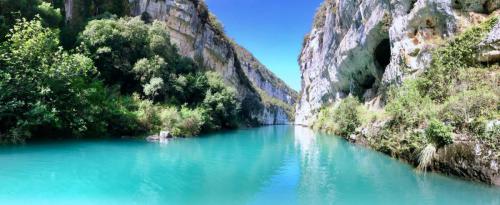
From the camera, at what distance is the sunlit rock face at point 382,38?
68.7 ft

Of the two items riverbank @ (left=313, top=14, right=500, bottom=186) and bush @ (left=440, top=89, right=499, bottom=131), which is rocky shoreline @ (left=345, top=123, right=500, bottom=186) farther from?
bush @ (left=440, top=89, right=499, bottom=131)

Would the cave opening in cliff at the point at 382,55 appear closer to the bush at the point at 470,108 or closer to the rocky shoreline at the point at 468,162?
the bush at the point at 470,108

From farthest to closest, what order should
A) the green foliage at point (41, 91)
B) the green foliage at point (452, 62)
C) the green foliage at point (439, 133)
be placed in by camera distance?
the green foliage at point (41, 91) → the green foliage at point (452, 62) → the green foliage at point (439, 133)

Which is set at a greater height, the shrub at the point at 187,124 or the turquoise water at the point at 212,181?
the shrub at the point at 187,124

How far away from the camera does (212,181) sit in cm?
1202

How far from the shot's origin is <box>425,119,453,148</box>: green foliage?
1255 cm

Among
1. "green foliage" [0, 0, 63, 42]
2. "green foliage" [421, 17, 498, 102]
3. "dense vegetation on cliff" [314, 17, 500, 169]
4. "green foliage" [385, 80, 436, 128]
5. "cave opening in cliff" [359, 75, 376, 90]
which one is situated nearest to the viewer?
"dense vegetation on cliff" [314, 17, 500, 169]

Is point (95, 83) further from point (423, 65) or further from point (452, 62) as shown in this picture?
point (452, 62)

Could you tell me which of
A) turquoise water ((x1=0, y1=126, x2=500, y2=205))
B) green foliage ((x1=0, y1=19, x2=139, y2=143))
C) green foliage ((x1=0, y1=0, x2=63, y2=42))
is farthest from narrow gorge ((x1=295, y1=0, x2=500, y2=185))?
green foliage ((x1=0, y1=0, x2=63, y2=42))

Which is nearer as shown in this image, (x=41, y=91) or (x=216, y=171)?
(x=216, y=171)

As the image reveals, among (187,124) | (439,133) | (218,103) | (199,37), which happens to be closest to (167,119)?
(187,124)

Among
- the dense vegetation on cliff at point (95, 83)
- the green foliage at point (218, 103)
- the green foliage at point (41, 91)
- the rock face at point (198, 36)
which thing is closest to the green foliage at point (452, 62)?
the dense vegetation on cliff at point (95, 83)

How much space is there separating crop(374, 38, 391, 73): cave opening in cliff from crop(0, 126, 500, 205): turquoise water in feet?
60.0

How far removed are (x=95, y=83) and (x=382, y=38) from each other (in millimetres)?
24699
